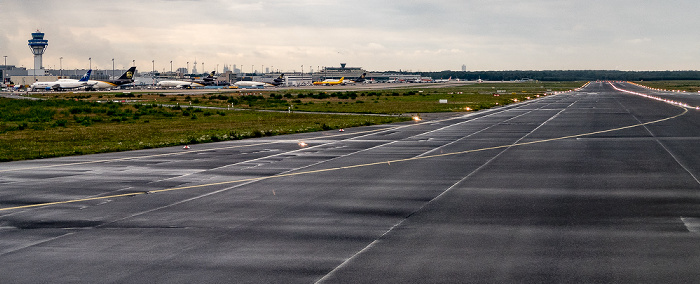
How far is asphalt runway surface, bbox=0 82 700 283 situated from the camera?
10469 millimetres

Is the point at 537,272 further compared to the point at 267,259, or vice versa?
the point at 267,259

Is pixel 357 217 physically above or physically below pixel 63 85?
below

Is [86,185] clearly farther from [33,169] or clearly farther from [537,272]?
[537,272]

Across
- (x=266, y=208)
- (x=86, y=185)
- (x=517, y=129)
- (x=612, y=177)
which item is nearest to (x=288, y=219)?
(x=266, y=208)

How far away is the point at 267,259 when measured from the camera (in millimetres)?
11102

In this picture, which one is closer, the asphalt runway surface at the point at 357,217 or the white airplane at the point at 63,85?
the asphalt runway surface at the point at 357,217

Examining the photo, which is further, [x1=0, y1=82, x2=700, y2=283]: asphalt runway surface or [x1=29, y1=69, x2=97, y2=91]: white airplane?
[x1=29, y1=69, x2=97, y2=91]: white airplane

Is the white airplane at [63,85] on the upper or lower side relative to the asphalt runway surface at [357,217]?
upper

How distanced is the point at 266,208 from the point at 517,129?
29678 mm

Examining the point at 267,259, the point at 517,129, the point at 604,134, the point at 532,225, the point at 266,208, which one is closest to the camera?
the point at 267,259

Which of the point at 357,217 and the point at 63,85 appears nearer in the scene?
the point at 357,217

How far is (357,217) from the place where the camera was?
14.6 m

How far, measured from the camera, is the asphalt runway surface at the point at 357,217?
10.5 meters

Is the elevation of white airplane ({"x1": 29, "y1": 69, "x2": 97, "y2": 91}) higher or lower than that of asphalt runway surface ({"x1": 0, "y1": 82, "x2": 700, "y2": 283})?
higher
